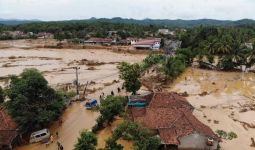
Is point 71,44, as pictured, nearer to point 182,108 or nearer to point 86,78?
point 86,78

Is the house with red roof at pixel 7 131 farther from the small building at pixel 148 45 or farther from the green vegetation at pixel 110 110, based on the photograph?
the small building at pixel 148 45

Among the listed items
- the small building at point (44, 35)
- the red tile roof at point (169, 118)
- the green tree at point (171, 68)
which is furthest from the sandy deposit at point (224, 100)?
the small building at point (44, 35)

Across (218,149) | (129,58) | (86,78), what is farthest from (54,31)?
Answer: (218,149)

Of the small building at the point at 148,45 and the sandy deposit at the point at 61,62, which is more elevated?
the small building at the point at 148,45

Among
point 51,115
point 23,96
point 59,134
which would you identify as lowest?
point 59,134

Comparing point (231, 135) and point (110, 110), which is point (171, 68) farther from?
point (110, 110)

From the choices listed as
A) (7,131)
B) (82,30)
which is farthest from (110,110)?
(82,30)
